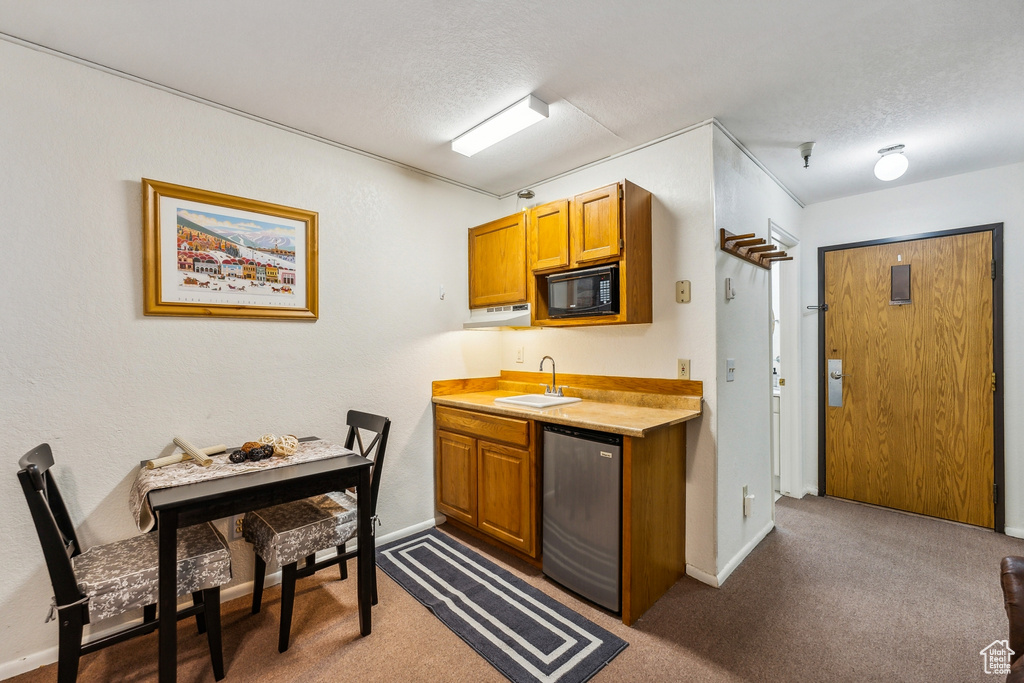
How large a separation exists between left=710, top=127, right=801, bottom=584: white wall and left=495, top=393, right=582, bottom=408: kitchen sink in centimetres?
94

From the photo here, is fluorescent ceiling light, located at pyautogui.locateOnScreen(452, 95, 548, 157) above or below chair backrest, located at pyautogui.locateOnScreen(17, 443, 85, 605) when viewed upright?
above

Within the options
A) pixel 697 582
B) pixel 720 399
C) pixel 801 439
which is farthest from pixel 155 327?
pixel 801 439

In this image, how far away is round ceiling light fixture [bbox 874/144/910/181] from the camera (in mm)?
2668

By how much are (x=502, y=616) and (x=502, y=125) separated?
2538 mm

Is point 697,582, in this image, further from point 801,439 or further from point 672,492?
point 801,439

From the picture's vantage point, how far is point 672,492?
239cm

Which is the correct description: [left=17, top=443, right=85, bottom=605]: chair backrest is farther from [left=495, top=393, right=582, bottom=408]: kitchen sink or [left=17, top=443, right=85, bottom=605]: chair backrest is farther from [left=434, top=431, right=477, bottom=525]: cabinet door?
[left=495, top=393, right=582, bottom=408]: kitchen sink

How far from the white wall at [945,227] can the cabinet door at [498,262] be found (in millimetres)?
2651

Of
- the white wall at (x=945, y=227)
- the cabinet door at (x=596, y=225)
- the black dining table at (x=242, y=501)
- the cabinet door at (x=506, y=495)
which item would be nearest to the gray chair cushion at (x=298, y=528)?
the black dining table at (x=242, y=501)

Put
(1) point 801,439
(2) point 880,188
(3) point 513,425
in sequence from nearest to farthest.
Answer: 1. (3) point 513,425
2. (2) point 880,188
3. (1) point 801,439

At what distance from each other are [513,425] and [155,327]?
1.86 metres

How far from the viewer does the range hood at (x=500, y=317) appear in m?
2.93

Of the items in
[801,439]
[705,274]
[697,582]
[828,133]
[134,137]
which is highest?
[828,133]

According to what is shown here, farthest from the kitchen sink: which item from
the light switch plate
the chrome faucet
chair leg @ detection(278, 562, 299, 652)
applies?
chair leg @ detection(278, 562, 299, 652)
